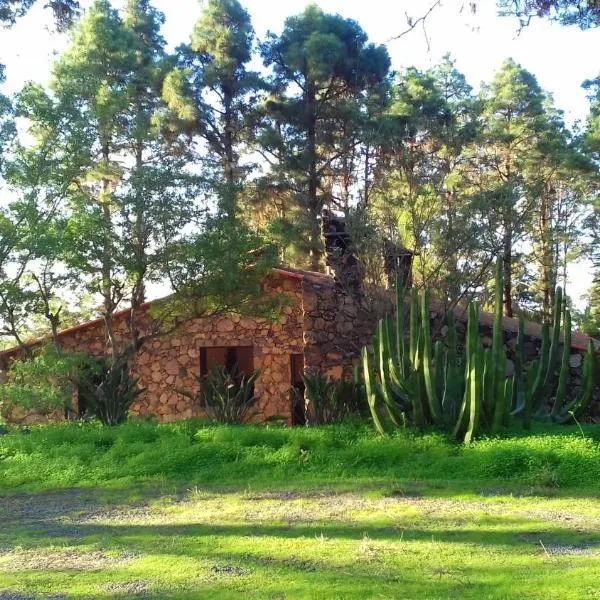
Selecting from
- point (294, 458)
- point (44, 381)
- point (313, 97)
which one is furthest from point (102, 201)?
point (313, 97)

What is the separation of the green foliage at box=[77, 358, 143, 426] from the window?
391cm

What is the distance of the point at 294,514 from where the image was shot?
6406 mm

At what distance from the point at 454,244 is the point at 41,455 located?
876 centimetres

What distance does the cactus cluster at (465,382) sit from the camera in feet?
29.8

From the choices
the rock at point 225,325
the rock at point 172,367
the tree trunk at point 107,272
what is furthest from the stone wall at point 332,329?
the tree trunk at point 107,272

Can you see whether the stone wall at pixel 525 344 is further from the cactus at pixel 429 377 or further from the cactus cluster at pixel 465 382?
the cactus at pixel 429 377

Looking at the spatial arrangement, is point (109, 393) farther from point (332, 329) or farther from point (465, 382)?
point (465, 382)

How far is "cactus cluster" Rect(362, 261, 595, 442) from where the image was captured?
9.09 metres

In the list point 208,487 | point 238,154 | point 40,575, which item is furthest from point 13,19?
point 238,154

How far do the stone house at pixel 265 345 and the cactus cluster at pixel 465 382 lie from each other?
386 cm

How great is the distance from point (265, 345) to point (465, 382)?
6.71 m

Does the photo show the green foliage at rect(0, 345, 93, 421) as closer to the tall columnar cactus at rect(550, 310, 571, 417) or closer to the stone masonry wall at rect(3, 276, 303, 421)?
the stone masonry wall at rect(3, 276, 303, 421)

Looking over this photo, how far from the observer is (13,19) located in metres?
9.72

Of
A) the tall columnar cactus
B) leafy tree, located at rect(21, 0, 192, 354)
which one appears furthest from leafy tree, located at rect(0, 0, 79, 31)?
the tall columnar cactus
